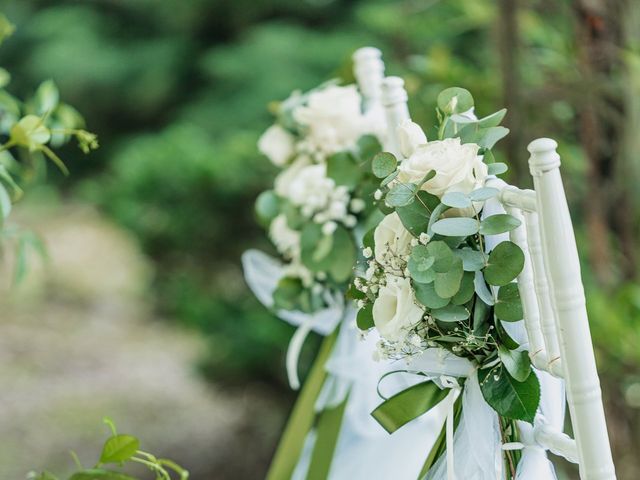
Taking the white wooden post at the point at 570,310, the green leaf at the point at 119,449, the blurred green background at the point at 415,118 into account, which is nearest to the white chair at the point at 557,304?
the white wooden post at the point at 570,310

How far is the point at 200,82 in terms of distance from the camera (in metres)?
5.52

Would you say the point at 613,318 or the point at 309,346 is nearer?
the point at 613,318

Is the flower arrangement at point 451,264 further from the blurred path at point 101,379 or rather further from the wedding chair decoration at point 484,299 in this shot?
the blurred path at point 101,379

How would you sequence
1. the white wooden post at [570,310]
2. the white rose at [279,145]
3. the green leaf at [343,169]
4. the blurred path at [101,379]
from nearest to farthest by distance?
1. the white wooden post at [570,310]
2. the green leaf at [343,169]
3. the white rose at [279,145]
4. the blurred path at [101,379]

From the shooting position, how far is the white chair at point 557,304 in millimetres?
737

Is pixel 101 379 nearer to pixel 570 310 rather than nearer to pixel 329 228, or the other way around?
pixel 329 228

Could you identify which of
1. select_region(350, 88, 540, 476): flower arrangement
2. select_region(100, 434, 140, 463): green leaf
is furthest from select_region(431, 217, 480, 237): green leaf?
select_region(100, 434, 140, 463): green leaf

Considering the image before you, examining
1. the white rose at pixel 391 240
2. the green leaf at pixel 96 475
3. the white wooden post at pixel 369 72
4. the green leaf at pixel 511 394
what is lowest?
the green leaf at pixel 96 475

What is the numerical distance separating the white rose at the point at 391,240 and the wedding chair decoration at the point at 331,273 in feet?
1.29

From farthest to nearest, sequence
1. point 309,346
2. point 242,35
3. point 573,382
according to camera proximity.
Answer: point 242,35
point 309,346
point 573,382

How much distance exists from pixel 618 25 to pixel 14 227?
4.42ft

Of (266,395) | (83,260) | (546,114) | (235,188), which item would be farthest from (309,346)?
(83,260)

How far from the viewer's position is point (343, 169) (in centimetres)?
133

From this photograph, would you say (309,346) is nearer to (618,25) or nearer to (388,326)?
(618,25)
